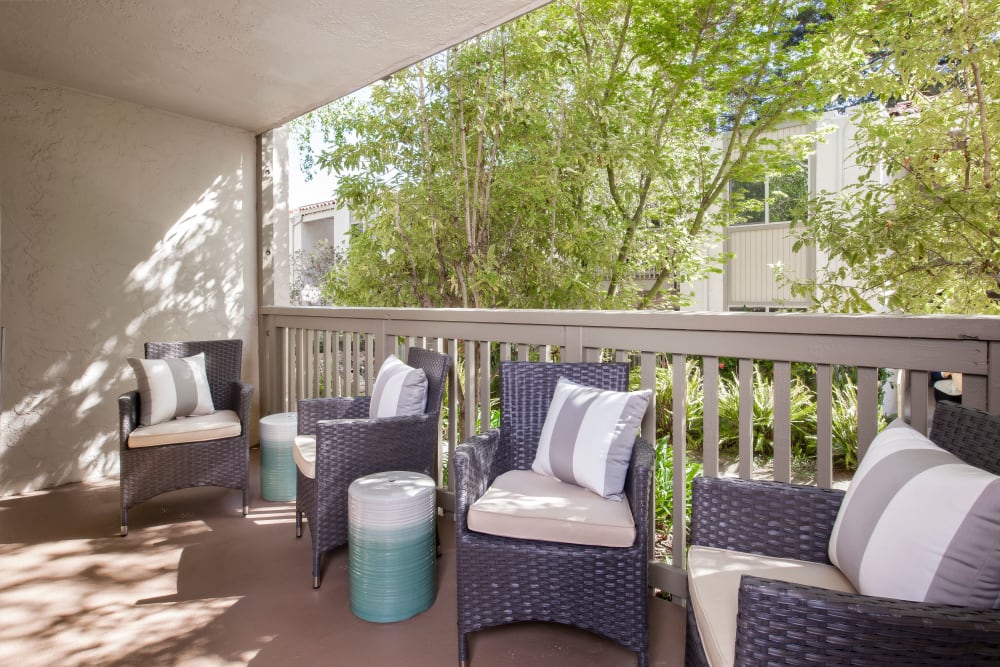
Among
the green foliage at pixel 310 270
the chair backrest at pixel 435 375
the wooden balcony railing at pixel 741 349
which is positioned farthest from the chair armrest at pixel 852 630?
the green foliage at pixel 310 270

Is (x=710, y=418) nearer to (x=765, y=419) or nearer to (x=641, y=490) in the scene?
(x=641, y=490)

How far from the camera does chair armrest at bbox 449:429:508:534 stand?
197 cm

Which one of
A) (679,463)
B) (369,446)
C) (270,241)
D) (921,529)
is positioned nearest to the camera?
(921,529)

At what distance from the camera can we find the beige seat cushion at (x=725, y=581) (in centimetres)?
121

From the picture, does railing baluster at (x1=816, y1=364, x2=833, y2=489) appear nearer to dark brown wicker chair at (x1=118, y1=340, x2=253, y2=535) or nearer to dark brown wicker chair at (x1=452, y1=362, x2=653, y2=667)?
dark brown wicker chair at (x1=452, y1=362, x2=653, y2=667)

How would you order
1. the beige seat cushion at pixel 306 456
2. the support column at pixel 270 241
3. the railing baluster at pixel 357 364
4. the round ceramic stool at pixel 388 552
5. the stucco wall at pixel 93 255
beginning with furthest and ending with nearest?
the support column at pixel 270 241 → the railing baluster at pixel 357 364 → the stucco wall at pixel 93 255 → the beige seat cushion at pixel 306 456 → the round ceramic stool at pixel 388 552

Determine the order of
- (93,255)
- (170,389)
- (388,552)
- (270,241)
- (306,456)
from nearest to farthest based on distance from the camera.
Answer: (388,552)
(306,456)
(170,389)
(93,255)
(270,241)

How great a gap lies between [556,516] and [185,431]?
93.3 inches

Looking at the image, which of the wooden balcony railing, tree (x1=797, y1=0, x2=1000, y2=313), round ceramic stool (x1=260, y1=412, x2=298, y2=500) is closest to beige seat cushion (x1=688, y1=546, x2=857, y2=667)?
the wooden balcony railing

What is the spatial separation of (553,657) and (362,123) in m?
4.15

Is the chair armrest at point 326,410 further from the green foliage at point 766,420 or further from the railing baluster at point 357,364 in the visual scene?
the green foliage at point 766,420

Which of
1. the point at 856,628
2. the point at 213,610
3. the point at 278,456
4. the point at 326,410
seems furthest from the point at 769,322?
the point at 278,456

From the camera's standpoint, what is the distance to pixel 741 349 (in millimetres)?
2109

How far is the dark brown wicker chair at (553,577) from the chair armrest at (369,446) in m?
0.63
